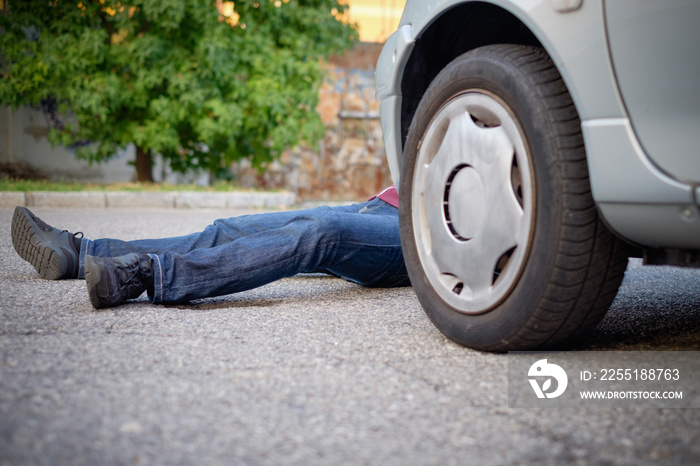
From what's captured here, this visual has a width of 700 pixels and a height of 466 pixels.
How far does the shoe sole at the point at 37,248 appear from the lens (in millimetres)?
2721

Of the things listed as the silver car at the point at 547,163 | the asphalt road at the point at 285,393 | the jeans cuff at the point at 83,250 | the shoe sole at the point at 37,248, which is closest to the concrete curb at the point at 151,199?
the shoe sole at the point at 37,248

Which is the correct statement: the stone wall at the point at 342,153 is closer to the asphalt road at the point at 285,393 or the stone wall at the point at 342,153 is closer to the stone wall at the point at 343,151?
the stone wall at the point at 343,151

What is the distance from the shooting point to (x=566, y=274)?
1538 millimetres

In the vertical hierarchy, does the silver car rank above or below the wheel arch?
below

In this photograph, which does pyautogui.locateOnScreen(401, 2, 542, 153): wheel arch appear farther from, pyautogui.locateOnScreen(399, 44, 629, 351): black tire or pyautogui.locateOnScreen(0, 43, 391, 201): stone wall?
pyautogui.locateOnScreen(0, 43, 391, 201): stone wall

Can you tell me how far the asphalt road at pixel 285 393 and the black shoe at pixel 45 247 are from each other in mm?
306

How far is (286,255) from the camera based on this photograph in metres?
2.36

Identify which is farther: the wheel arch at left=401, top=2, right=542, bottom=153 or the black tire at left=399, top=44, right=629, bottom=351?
the wheel arch at left=401, top=2, right=542, bottom=153

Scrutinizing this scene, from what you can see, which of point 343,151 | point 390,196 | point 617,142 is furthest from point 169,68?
point 617,142

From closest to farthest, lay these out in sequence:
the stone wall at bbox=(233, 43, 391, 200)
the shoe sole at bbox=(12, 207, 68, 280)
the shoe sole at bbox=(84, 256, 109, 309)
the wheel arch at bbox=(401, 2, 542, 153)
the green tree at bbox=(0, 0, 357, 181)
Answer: the wheel arch at bbox=(401, 2, 542, 153), the shoe sole at bbox=(84, 256, 109, 309), the shoe sole at bbox=(12, 207, 68, 280), the green tree at bbox=(0, 0, 357, 181), the stone wall at bbox=(233, 43, 391, 200)

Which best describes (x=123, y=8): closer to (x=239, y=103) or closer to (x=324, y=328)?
(x=239, y=103)

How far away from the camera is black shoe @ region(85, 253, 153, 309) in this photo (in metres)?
2.17

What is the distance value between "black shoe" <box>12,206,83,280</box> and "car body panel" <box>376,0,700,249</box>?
2.11m

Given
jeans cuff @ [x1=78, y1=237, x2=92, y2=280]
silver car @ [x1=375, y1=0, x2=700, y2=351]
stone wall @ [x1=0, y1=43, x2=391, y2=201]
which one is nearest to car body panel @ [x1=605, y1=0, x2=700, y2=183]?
silver car @ [x1=375, y1=0, x2=700, y2=351]
